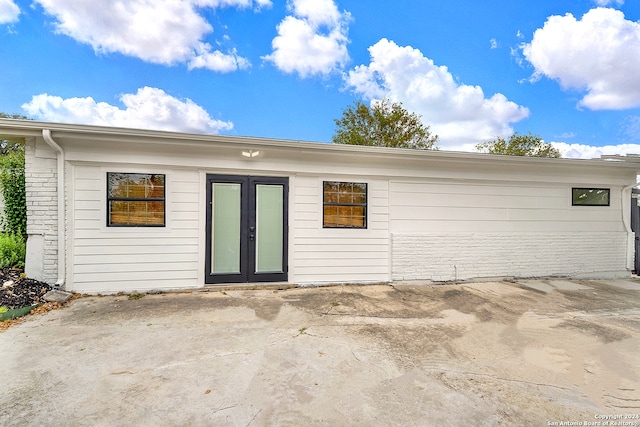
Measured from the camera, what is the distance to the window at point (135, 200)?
14.9 ft

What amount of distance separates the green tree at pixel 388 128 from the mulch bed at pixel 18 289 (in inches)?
534

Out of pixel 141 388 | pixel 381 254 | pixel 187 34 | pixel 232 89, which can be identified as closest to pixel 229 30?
pixel 187 34

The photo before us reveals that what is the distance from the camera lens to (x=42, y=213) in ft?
14.1

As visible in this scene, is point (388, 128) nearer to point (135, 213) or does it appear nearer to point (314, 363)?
point (135, 213)

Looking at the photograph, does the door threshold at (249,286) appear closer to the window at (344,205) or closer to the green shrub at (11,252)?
the window at (344,205)

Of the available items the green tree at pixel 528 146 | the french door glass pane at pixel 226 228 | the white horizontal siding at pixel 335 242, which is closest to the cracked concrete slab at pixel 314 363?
the french door glass pane at pixel 226 228

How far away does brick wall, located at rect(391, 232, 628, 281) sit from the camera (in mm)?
5590

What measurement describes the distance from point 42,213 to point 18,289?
111 cm

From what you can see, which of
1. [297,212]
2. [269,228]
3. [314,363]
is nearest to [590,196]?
[297,212]

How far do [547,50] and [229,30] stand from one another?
1048cm

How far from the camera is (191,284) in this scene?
481 centimetres

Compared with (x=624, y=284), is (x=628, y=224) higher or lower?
higher

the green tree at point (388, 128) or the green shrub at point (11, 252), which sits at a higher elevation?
the green tree at point (388, 128)

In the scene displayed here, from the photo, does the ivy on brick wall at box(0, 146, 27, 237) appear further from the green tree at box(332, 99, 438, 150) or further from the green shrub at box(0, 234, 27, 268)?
the green tree at box(332, 99, 438, 150)
